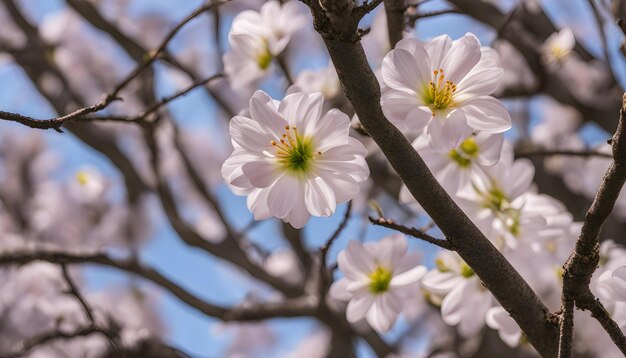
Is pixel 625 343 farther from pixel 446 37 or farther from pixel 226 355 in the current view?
pixel 226 355

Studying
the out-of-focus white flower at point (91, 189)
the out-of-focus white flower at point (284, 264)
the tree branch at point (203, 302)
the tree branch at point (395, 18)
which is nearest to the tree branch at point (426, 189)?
the tree branch at point (395, 18)

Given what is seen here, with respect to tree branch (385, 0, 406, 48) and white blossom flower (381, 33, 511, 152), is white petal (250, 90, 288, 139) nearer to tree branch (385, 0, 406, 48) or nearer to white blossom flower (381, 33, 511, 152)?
white blossom flower (381, 33, 511, 152)

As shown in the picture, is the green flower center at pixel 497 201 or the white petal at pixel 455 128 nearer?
the white petal at pixel 455 128

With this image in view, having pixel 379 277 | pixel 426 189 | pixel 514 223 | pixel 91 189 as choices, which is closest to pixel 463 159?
pixel 514 223

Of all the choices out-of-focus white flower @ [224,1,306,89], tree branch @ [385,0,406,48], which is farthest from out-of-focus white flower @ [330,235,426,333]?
out-of-focus white flower @ [224,1,306,89]

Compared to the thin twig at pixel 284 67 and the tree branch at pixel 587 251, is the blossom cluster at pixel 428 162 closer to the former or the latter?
the tree branch at pixel 587 251

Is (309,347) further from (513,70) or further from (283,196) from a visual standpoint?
(283,196)

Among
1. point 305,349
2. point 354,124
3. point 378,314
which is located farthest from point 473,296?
point 305,349

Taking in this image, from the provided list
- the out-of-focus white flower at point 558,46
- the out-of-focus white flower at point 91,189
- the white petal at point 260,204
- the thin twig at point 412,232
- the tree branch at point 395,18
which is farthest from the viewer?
the out-of-focus white flower at point 91,189
